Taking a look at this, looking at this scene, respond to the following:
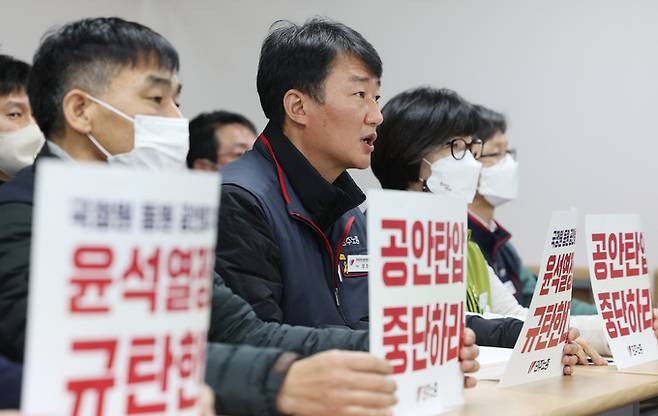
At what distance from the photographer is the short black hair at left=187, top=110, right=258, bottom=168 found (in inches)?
164

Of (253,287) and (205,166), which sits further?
(205,166)

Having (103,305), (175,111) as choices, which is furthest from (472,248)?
(103,305)

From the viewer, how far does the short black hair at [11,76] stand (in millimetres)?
2375

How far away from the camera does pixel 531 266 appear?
15.1 ft

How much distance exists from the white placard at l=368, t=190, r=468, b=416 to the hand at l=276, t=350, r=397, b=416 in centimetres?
5

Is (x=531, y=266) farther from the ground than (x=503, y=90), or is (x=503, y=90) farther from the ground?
(x=503, y=90)

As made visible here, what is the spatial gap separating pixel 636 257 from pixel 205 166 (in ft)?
→ 7.92

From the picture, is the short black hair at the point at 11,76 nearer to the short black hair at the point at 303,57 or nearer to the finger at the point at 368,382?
the short black hair at the point at 303,57

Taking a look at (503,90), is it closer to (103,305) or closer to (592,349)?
(592,349)

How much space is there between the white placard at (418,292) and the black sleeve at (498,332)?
2.39ft

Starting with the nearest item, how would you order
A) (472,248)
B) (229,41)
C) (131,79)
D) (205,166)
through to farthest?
(131,79) < (472,248) < (205,166) < (229,41)

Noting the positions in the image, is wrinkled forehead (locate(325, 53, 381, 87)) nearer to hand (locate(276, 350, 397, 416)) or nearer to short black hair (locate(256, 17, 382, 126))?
short black hair (locate(256, 17, 382, 126))

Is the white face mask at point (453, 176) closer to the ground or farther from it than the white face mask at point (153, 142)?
farther from it

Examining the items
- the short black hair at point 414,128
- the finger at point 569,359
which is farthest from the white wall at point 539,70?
the finger at point 569,359
